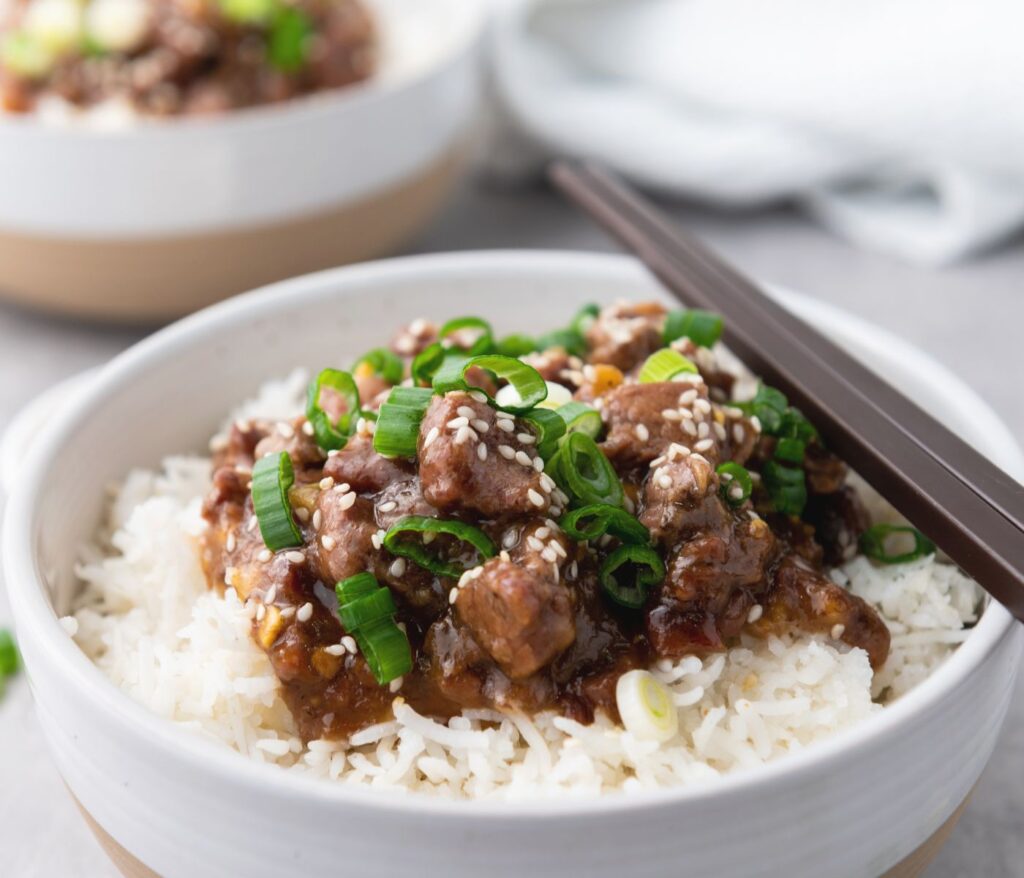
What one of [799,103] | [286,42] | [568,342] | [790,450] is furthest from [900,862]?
[286,42]

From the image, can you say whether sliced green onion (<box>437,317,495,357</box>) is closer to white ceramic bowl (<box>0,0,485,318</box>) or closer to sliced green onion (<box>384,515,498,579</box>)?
sliced green onion (<box>384,515,498,579</box>)

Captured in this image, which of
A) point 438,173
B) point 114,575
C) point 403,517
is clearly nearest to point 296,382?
point 114,575

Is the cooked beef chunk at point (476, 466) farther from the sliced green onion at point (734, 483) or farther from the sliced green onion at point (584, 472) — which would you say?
the sliced green onion at point (734, 483)

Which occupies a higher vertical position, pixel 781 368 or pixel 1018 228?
pixel 781 368

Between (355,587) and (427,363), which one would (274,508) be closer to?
(355,587)

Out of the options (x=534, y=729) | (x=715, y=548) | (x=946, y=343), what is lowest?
(x=946, y=343)

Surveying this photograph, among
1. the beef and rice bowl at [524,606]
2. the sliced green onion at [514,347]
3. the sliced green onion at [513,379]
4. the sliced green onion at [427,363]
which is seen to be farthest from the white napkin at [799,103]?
the sliced green onion at [513,379]

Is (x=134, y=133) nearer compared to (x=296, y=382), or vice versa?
(x=296, y=382)

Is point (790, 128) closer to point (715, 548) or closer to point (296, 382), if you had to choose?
point (296, 382)

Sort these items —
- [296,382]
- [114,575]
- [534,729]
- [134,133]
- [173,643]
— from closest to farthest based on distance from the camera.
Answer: [534,729] → [173,643] → [114,575] → [296,382] → [134,133]
